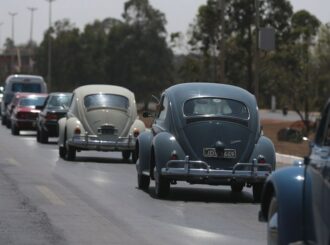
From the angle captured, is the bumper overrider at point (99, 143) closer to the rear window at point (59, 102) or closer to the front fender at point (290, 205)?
the rear window at point (59, 102)

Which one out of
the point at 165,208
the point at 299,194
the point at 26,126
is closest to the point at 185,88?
the point at 165,208

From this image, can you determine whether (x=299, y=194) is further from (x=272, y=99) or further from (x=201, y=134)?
(x=272, y=99)

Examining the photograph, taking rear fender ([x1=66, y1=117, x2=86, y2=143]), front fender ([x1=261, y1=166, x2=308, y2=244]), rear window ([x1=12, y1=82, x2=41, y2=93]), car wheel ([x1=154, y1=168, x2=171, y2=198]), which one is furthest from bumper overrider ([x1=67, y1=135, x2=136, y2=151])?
rear window ([x1=12, y1=82, x2=41, y2=93])

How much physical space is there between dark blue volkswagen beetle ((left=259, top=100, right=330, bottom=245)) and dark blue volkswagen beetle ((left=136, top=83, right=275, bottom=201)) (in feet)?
21.5

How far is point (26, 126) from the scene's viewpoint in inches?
1539

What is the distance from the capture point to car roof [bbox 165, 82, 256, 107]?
1670cm

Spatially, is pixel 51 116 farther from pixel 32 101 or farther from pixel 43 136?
pixel 32 101

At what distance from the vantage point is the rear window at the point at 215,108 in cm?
1642

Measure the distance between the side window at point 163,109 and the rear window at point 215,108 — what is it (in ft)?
2.14

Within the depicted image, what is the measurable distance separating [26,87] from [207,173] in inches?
→ 1478

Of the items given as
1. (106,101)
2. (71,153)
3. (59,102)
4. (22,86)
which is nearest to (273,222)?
(71,153)

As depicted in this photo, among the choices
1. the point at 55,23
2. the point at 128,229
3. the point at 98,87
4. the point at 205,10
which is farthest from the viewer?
the point at 55,23

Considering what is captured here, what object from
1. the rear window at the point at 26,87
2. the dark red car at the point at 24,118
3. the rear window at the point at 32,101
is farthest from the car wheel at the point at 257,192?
the rear window at the point at 26,87

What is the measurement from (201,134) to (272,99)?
73304 mm
